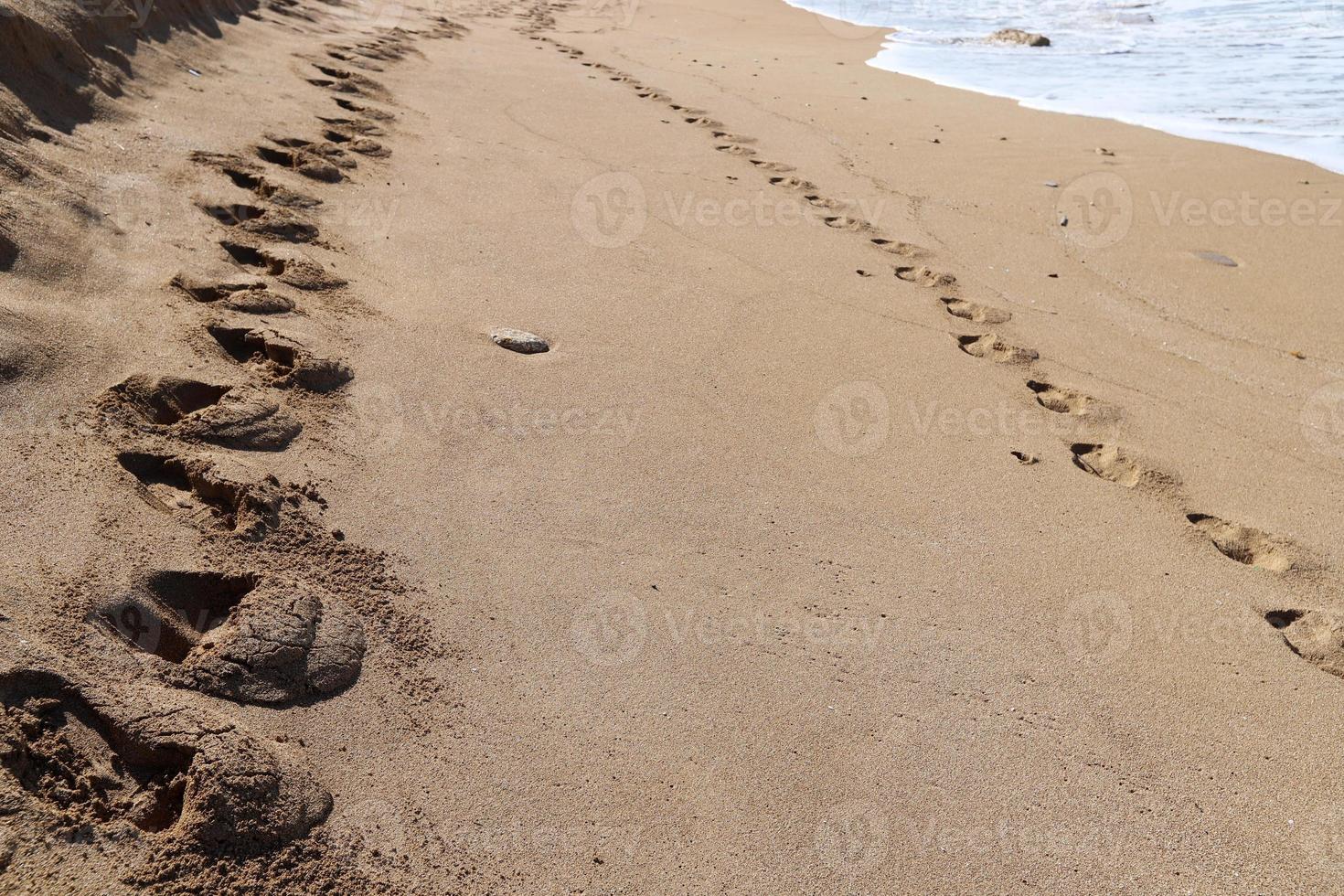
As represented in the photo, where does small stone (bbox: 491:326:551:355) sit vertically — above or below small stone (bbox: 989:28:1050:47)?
below

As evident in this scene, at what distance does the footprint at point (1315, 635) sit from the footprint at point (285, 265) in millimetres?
2799

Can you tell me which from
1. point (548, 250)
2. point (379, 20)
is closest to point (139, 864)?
point (548, 250)

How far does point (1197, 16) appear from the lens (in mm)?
9289

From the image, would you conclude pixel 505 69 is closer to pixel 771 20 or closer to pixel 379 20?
pixel 379 20

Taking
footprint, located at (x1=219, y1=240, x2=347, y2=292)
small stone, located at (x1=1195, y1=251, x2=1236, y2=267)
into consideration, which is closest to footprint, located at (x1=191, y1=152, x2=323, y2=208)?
footprint, located at (x1=219, y1=240, x2=347, y2=292)

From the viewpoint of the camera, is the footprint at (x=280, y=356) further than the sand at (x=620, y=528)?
Yes

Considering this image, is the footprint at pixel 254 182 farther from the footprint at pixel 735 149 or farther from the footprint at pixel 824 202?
the footprint at pixel 735 149

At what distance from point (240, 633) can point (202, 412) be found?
2.34ft

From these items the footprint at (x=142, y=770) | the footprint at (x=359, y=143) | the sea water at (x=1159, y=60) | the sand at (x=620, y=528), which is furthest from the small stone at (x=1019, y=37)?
the footprint at (x=142, y=770)

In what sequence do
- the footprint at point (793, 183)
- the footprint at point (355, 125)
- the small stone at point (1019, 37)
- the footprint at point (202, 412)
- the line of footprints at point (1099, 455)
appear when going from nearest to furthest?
the footprint at point (202, 412) → the line of footprints at point (1099, 455) → the footprint at point (355, 125) → the footprint at point (793, 183) → the small stone at point (1019, 37)

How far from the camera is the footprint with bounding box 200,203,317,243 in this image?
125 inches

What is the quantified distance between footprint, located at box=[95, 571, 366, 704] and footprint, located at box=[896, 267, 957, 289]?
274 cm

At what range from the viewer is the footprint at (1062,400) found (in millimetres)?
3023

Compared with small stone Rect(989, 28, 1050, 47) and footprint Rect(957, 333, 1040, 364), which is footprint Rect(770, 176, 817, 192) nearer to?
footprint Rect(957, 333, 1040, 364)
